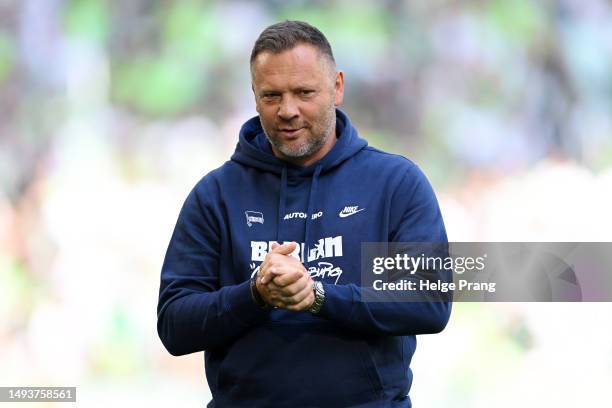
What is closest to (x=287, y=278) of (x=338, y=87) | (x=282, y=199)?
(x=282, y=199)

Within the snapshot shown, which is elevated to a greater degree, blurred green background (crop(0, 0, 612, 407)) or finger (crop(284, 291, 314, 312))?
blurred green background (crop(0, 0, 612, 407))

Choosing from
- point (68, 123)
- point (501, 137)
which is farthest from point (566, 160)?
point (68, 123)

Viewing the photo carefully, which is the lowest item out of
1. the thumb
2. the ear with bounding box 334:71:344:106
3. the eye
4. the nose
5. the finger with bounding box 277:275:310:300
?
the finger with bounding box 277:275:310:300

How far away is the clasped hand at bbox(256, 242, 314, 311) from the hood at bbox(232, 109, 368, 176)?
31 centimetres

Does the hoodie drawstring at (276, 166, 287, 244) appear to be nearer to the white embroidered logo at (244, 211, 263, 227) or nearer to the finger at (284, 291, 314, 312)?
the white embroidered logo at (244, 211, 263, 227)

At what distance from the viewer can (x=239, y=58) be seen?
12.0ft

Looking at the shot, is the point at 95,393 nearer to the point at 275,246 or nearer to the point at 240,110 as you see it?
the point at 240,110

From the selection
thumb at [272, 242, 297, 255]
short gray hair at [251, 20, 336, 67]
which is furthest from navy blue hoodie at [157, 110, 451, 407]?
short gray hair at [251, 20, 336, 67]

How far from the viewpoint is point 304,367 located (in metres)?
2.17

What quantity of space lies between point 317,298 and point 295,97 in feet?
1.46

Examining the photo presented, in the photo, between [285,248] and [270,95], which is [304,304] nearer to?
[285,248]

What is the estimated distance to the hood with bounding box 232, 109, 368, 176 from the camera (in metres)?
2.36

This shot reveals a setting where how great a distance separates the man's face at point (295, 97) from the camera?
2279 millimetres

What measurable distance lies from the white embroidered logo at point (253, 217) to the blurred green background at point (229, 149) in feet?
4.30
